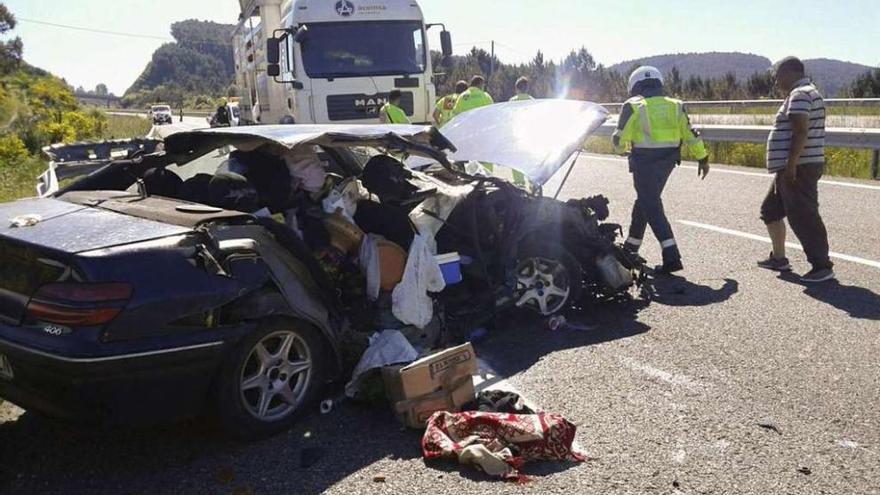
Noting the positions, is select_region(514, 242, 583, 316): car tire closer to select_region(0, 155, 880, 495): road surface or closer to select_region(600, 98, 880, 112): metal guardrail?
select_region(0, 155, 880, 495): road surface

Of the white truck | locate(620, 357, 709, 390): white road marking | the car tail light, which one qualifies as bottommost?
locate(620, 357, 709, 390): white road marking

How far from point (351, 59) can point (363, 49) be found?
10.0 inches

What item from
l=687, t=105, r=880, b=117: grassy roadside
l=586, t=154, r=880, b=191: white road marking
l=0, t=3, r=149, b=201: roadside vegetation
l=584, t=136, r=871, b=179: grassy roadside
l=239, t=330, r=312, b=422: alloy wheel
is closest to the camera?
l=239, t=330, r=312, b=422: alloy wheel

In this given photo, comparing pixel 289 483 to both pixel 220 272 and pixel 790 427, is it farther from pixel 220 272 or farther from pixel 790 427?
pixel 790 427

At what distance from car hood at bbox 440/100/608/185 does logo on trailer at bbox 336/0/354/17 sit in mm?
6351

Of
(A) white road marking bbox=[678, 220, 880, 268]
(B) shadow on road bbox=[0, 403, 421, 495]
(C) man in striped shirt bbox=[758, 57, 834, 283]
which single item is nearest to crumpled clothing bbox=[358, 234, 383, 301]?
(B) shadow on road bbox=[0, 403, 421, 495]

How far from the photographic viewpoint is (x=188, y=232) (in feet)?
12.0

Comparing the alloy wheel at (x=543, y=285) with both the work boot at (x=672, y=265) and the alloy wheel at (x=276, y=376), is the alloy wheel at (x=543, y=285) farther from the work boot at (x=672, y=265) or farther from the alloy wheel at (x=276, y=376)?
the alloy wheel at (x=276, y=376)

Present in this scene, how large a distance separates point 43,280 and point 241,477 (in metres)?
1.19

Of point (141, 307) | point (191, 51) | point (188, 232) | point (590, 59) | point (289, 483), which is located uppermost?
point (191, 51)

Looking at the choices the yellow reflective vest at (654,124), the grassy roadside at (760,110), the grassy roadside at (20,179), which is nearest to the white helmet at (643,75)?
the yellow reflective vest at (654,124)

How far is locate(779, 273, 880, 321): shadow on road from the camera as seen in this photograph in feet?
18.4

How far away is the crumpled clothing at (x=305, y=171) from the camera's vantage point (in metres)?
4.73

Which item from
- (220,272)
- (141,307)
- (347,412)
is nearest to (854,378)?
(347,412)
